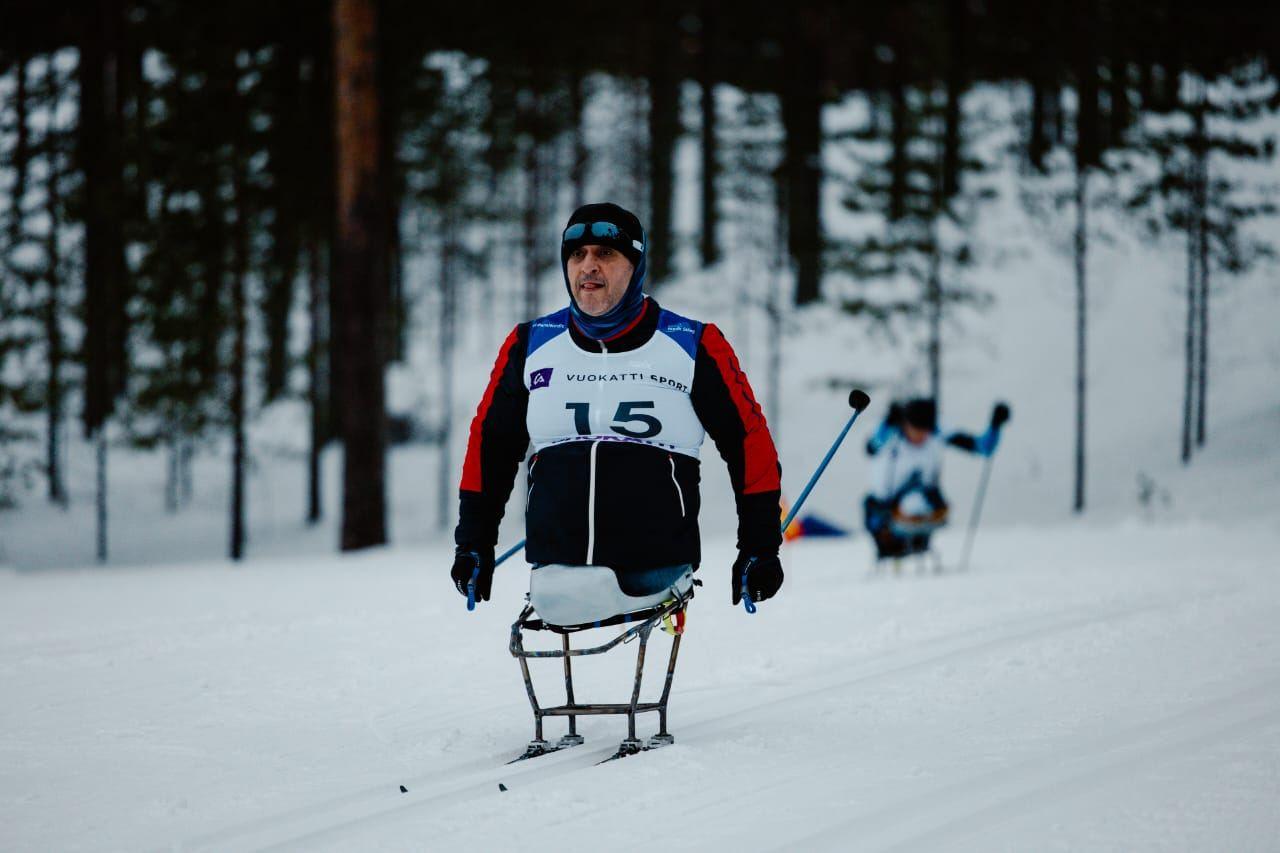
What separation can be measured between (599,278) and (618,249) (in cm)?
15

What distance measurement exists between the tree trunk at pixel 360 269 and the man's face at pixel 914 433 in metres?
6.40

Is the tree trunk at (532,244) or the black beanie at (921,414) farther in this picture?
the tree trunk at (532,244)

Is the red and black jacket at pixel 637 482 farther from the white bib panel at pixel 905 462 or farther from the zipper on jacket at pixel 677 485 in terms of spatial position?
the white bib panel at pixel 905 462

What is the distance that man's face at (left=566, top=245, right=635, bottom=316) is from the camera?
4.44 m

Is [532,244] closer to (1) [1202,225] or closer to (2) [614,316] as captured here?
(1) [1202,225]

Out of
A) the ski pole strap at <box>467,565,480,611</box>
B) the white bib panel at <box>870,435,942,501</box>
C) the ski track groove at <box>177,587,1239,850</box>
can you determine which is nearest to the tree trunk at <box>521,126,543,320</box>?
the white bib panel at <box>870,435,942,501</box>

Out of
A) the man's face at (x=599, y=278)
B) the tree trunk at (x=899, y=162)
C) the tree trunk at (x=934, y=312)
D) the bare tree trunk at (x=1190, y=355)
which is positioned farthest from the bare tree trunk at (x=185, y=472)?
the man's face at (x=599, y=278)

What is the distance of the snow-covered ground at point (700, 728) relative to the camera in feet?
12.1

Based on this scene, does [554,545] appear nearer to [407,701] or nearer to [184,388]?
[407,701]

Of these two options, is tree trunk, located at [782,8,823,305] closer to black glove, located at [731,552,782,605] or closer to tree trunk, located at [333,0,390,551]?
tree trunk, located at [333,0,390,551]

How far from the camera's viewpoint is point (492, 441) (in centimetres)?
472

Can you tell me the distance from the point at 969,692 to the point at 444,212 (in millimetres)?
28093

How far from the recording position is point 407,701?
568 cm

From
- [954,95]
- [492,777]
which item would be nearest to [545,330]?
[492,777]
